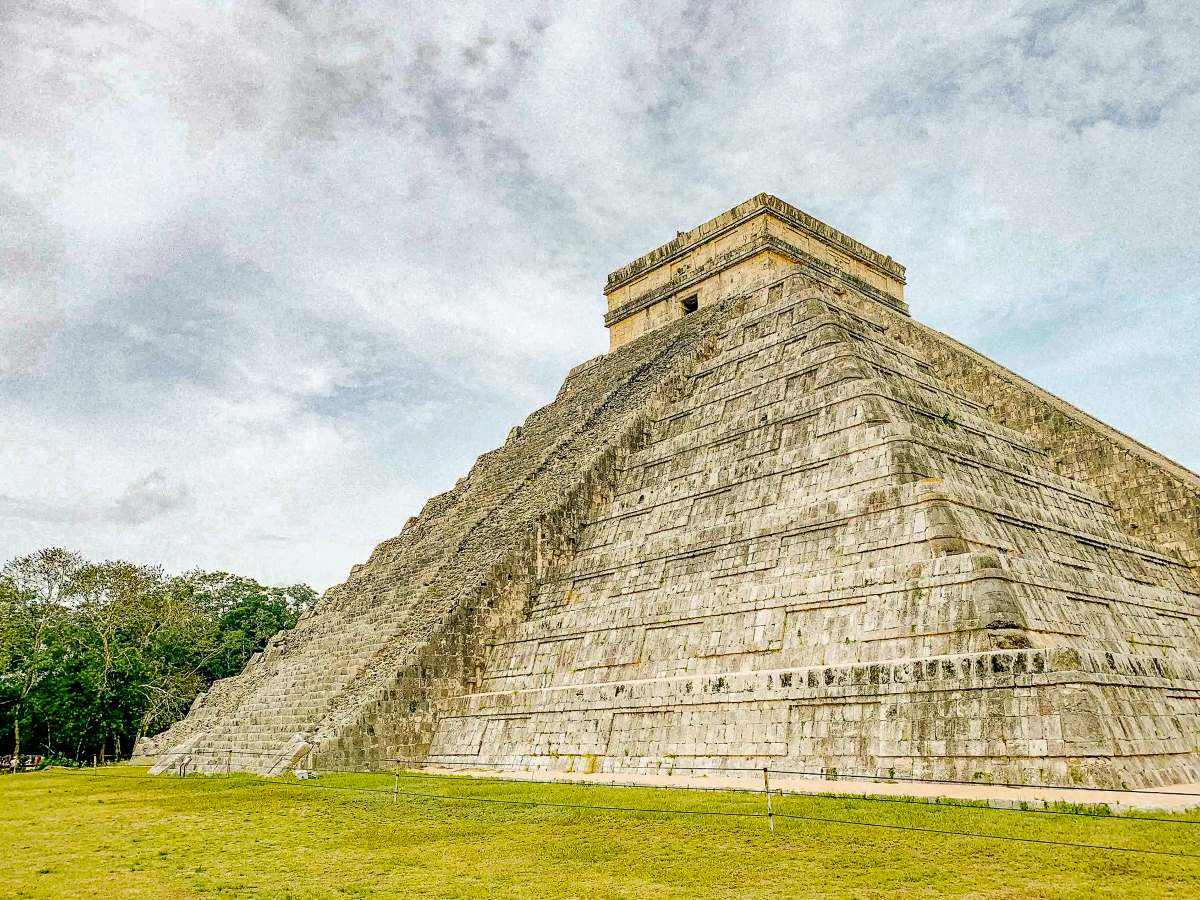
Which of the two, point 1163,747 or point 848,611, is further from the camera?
point 848,611

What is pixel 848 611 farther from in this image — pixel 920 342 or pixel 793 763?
pixel 920 342

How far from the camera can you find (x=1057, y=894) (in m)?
5.46

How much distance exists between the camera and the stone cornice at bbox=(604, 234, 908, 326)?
2334 centimetres

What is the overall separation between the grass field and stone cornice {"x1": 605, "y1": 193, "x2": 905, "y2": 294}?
675 inches

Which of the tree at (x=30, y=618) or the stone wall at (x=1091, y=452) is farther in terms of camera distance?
the tree at (x=30, y=618)

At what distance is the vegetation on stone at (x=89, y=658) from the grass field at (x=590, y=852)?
57.2 ft

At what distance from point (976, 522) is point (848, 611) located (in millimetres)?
1933

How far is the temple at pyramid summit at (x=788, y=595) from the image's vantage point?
368 inches

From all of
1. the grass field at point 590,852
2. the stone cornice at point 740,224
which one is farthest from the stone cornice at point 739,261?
the grass field at point 590,852

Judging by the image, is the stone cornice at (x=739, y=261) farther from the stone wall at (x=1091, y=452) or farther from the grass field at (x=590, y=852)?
the grass field at (x=590, y=852)

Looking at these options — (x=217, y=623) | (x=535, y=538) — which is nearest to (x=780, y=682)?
(x=535, y=538)

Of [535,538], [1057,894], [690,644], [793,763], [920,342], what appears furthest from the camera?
[920,342]

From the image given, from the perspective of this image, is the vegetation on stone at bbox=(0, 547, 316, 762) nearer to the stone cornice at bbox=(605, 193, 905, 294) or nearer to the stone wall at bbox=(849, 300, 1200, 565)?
the stone cornice at bbox=(605, 193, 905, 294)

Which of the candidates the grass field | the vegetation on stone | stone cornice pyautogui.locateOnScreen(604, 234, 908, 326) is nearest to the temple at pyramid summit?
the grass field
